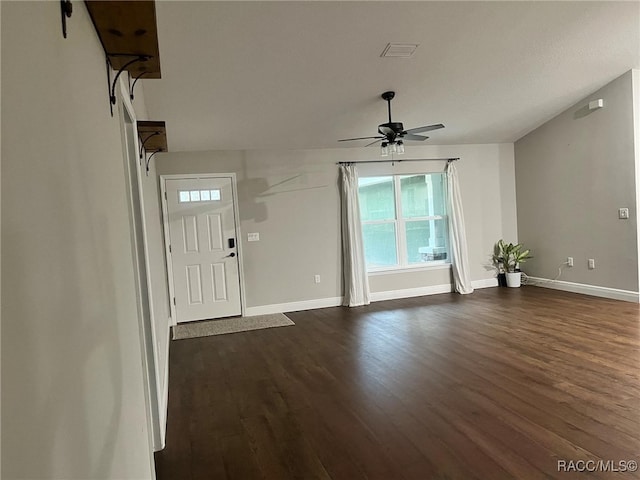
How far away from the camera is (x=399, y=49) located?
3.94 m

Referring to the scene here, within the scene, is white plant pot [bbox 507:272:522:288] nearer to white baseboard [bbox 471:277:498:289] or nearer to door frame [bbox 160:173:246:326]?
white baseboard [bbox 471:277:498:289]

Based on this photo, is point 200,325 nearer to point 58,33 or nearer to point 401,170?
point 401,170

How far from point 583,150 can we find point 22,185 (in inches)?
271

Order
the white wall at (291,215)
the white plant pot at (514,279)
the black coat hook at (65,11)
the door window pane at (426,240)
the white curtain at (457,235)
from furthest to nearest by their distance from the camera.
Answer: the white plant pot at (514,279) → the door window pane at (426,240) → the white curtain at (457,235) → the white wall at (291,215) → the black coat hook at (65,11)

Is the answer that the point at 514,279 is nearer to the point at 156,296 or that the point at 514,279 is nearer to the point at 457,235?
the point at 457,235

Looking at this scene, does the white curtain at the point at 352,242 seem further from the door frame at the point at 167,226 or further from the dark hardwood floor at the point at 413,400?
the door frame at the point at 167,226

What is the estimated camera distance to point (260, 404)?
10.1ft

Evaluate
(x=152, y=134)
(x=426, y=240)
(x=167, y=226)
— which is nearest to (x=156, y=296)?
(x=152, y=134)

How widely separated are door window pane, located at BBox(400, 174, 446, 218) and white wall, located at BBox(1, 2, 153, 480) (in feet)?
19.1

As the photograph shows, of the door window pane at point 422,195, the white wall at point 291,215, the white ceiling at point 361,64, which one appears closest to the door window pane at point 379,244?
the white wall at point 291,215

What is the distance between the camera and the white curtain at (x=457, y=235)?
680 centimetres

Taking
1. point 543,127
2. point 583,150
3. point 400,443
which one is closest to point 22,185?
point 400,443

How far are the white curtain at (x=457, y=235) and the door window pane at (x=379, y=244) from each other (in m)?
0.92

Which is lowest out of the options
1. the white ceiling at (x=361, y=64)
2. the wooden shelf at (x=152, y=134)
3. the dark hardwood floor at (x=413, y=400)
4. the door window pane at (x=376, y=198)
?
the dark hardwood floor at (x=413, y=400)
